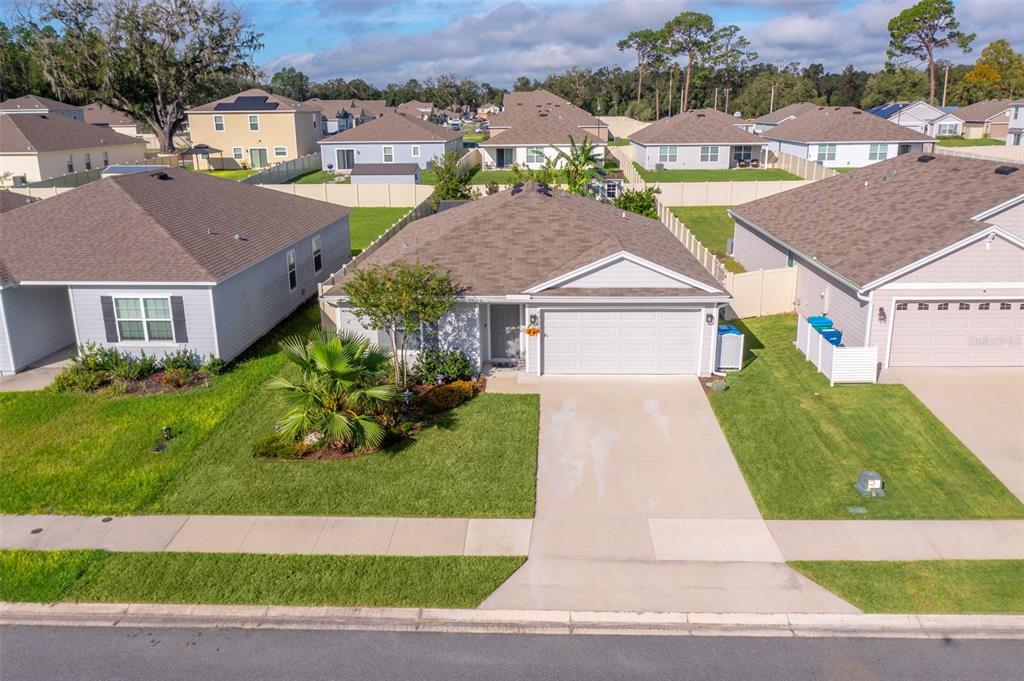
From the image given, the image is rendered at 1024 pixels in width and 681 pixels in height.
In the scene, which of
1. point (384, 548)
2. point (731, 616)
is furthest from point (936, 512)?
point (384, 548)

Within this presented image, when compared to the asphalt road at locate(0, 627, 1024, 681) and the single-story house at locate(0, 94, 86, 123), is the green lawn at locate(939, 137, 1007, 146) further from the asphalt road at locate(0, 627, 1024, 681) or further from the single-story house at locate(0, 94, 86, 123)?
the single-story house at locate(0, 94, 86, 123)

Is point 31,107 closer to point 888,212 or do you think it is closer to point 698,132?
point 698,132

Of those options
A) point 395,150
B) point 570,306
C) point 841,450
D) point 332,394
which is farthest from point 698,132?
point 332,394

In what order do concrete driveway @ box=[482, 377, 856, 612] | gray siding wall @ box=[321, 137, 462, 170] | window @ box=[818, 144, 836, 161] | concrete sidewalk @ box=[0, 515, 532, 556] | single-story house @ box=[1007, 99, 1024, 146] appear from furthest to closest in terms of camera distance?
1. single-story house @ box=[1007, 99, 1024, 146]
2. gray siding wall @ box=[321, 137, 462, 170]
3. window @ box=[818, 144, 836, 161]
4. concrete sidewalk @ box=[0, 515, 532, 556]
5. concrete driveway @ box=[482, 377, 856, 612]

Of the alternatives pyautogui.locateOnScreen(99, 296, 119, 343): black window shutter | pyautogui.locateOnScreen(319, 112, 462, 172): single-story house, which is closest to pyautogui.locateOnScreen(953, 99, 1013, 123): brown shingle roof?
pyautogui.locateOnScreen(319, 112, 462, 172): single-story house

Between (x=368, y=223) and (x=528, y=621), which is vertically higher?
(x=368, y=223)

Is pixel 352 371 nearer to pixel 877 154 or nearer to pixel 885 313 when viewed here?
pixel 885 313
